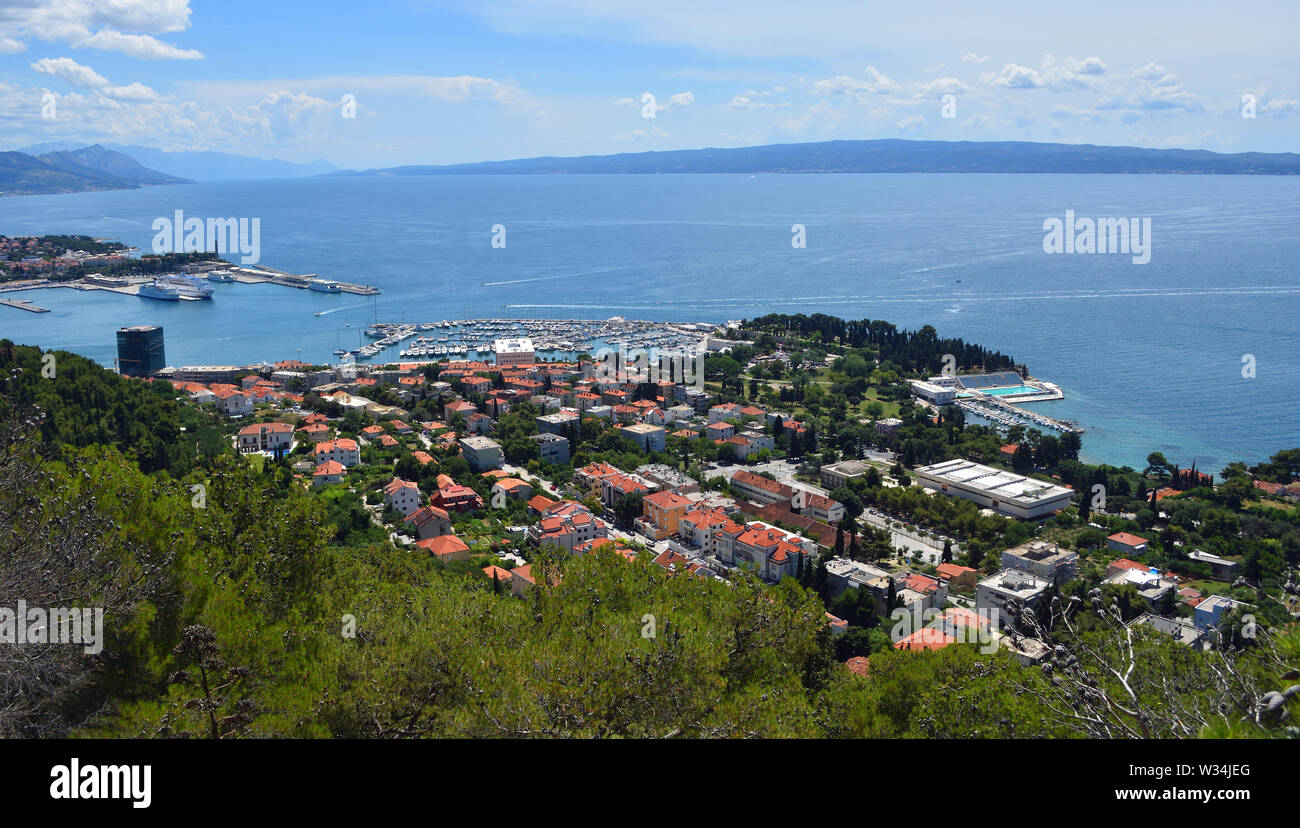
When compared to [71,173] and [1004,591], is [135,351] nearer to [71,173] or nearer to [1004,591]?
[1004,591]

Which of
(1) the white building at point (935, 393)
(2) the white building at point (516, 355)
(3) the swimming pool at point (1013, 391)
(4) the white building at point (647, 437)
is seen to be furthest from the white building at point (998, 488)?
(2) the white building at point (516, 355)

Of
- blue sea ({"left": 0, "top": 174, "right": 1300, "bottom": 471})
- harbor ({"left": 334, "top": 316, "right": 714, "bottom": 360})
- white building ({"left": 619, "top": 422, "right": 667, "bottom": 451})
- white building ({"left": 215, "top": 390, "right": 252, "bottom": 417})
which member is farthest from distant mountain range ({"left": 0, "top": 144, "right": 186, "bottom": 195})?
white building ({"left": 619, "top": 422, "right": 667, "bottom": 451})

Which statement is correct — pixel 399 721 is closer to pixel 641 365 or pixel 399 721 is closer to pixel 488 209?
pixel 641 365

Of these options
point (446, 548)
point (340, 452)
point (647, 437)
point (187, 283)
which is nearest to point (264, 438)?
point (340, 452)

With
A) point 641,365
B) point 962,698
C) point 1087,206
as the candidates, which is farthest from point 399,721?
point 1087,206

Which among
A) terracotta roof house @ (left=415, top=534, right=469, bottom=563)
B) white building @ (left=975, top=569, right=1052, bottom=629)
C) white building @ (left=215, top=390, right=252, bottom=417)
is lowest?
white building @ (left=975, top=569, right=1052, bottom=629)

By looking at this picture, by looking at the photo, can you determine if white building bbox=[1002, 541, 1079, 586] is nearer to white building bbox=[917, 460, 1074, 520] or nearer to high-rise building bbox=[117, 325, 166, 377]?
white building bbox=[917, 460, 1074, 520]
